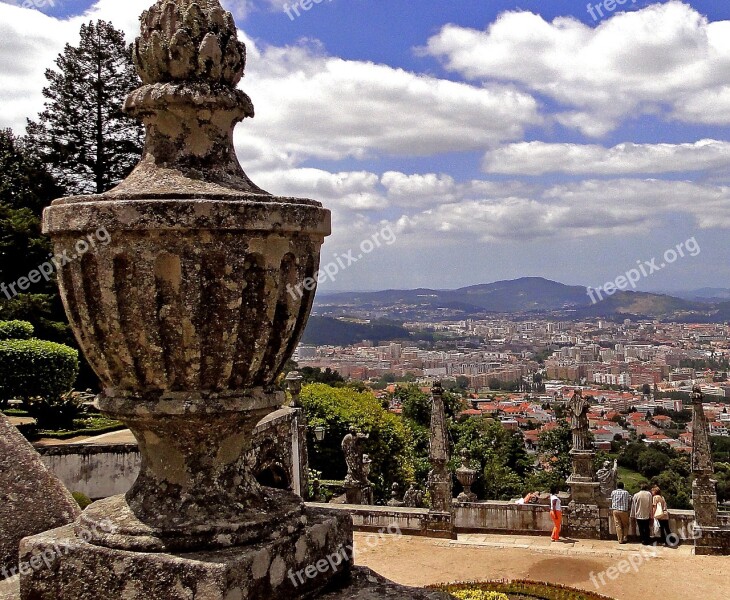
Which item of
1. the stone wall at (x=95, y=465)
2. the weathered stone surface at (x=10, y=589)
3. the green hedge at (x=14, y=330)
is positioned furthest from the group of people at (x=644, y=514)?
the green hedge at (x=14, y=330)

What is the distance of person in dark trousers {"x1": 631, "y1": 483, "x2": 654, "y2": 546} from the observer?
13.9 m

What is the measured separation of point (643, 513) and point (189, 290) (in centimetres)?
1367

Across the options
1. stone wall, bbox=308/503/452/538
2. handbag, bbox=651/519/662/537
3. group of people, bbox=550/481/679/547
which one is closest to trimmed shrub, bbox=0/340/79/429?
stone wall, bbox=308/503/452/538

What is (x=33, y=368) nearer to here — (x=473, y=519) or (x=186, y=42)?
(x=473, y=519)

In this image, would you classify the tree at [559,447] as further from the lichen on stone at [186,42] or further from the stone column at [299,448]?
the lichen on stone at [186,42]

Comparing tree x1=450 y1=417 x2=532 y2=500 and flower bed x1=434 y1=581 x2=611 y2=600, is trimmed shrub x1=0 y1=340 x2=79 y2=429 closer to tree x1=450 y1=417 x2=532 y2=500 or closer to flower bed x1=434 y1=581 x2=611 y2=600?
flower bed x1=434 y1=581 x2=611 y2=600

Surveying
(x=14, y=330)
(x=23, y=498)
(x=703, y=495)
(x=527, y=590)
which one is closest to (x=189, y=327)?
(x=23, y=498)

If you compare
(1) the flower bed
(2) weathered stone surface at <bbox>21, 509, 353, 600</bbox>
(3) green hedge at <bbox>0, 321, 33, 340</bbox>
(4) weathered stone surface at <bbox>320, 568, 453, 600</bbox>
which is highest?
(3) green hedge at <bbox>0, 321, 33, 340</bbox>

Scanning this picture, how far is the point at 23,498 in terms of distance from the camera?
3.63 meters

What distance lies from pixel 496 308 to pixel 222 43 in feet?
612

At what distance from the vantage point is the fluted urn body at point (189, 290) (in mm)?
2674

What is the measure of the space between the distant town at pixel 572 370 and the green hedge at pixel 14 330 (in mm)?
14900

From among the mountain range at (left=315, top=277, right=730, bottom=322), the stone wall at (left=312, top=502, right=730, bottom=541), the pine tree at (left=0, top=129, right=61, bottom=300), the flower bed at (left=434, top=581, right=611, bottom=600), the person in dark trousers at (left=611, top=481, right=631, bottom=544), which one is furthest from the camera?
the mountain range at (left=315, top=277, right=730, bottom=322)

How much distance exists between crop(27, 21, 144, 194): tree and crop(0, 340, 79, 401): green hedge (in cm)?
1137
